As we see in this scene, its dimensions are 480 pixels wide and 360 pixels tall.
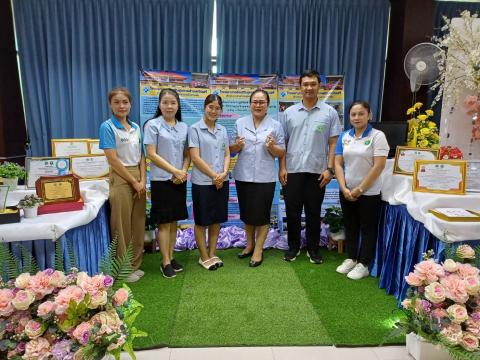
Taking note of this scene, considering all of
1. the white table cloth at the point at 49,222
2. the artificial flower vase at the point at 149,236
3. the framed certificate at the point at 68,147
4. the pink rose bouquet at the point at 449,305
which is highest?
the framed certificate at the point at 68,147

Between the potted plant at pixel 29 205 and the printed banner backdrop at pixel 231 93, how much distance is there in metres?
1.96

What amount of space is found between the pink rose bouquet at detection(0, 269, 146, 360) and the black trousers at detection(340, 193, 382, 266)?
6.52 feet

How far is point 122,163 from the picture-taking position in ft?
8.07

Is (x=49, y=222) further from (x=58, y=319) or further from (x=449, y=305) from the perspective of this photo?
(x=449, y=305)

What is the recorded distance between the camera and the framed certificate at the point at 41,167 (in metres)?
2.35

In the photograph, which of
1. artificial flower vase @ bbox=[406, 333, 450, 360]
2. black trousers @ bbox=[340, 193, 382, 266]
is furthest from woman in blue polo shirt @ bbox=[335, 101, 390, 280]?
artificial flower vase @ bbox=[406, 333, 450, 360]

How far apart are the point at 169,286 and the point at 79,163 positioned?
1.17 metres

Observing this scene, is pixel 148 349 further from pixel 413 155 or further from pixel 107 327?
pixel 413 155

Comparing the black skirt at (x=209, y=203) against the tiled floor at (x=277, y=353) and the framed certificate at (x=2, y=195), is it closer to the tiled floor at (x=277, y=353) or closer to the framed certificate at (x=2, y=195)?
the tiled floor at (x=277, y=353)

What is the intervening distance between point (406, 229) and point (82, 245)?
2.15 metres

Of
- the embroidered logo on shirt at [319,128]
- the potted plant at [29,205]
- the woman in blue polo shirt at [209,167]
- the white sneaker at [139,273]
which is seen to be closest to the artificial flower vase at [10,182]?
the potted plant at [29,205]

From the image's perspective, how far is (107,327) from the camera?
1.29m

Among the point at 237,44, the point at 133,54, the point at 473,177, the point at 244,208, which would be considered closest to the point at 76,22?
the point at 133,54

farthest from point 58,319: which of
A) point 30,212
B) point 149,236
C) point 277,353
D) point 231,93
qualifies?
point 231,93
